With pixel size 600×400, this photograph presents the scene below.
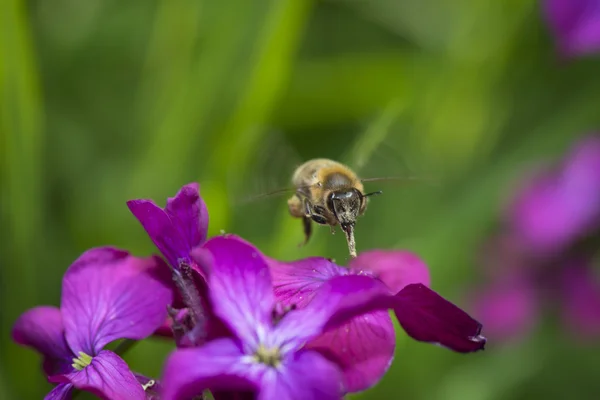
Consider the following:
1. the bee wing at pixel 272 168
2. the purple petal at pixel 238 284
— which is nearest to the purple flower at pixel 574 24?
the bee wing at pixel 272 168

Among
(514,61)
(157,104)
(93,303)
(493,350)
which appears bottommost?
(93,303)

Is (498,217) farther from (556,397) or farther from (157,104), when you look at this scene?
(157,104)

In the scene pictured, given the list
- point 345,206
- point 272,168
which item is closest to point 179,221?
point 345,206

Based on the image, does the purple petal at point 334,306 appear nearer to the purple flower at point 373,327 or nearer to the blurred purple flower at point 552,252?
the purple flower at point 373,327

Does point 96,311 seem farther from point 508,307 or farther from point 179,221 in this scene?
point 508,307

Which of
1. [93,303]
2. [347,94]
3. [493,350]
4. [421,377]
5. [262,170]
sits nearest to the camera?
[93,303]

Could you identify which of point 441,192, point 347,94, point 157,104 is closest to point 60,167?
point 157,104

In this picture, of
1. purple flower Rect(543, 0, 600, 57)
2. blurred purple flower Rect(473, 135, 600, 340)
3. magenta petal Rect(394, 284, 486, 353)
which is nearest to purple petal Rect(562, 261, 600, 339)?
blurred purple flower Rect(473, 135, 600, 340)
